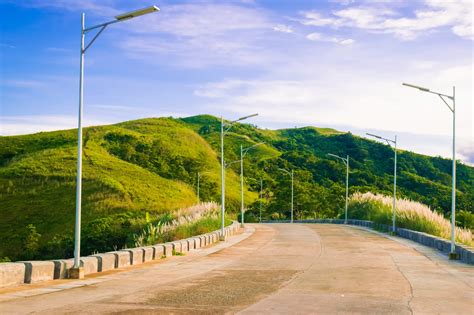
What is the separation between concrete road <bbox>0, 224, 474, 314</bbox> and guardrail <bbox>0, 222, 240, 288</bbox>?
0.46m

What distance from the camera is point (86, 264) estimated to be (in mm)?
15602

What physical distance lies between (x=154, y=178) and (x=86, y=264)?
89.6m

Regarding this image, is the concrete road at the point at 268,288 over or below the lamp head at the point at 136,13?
below

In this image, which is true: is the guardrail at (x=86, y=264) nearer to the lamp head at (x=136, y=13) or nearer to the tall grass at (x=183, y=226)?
the tall grass at (x=183, y=226)

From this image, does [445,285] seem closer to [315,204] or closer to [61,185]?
[315,204]

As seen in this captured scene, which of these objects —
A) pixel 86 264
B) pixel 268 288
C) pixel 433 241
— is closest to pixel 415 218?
pixel 433 241

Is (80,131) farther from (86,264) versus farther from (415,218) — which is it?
(415,218)

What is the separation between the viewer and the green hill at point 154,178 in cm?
8225

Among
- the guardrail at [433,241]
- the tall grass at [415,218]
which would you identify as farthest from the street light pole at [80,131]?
the tall grass at [415,218]

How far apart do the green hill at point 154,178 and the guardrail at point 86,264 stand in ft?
122

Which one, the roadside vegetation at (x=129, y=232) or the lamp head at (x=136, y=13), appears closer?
the lamp head at (x=136, y=13)

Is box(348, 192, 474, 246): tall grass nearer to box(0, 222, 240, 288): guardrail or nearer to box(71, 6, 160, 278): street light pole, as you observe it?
box(0, 222, 240, 288): guardrail

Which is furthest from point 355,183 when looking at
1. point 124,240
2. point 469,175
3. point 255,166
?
point 124,240

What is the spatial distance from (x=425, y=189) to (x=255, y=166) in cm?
4020
